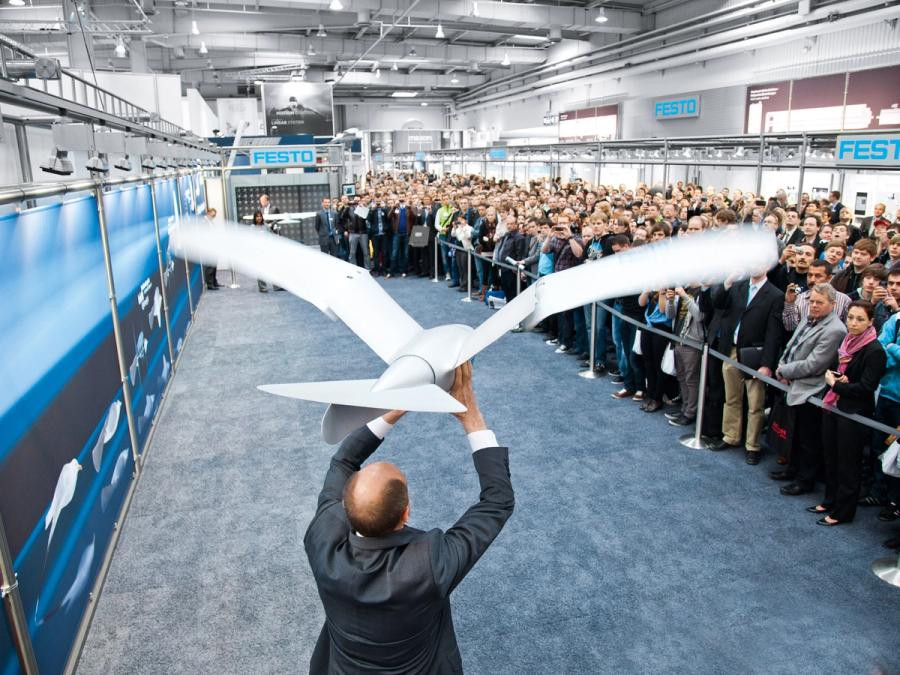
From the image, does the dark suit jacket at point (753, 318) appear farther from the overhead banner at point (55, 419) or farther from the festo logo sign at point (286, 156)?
the festo logo sign at point (286, 156)

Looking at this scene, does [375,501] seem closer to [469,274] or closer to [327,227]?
[469,274]

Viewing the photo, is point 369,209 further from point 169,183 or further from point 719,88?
point 719,88

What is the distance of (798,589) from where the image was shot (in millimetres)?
3898

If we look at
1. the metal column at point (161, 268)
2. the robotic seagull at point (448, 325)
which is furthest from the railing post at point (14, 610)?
the metal column at point (161, 268)

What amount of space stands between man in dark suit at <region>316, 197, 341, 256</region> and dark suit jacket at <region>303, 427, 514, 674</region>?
483 inches

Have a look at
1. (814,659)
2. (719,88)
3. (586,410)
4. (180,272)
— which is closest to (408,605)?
(814,659)

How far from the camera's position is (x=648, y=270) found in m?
1.95

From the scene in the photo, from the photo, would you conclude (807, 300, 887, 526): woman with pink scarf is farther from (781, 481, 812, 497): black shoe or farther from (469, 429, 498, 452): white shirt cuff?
(469, 429, 498, 452): white shirt cuff

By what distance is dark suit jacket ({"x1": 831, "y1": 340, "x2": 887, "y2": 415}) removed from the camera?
4215mm

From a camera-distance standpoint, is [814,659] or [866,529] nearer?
[814,659]

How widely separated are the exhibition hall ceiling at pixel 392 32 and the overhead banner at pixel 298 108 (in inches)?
51.4

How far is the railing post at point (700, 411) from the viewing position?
5730mm

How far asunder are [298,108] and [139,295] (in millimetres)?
20642

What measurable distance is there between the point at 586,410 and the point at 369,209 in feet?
28.4
